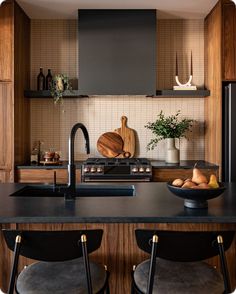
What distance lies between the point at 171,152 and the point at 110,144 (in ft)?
2.52

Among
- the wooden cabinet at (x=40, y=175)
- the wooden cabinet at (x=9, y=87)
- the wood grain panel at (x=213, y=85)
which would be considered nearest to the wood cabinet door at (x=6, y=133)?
the wooden cabinet at (x=9, y=87)

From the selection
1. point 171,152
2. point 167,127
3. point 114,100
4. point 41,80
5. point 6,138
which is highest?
point 41,80

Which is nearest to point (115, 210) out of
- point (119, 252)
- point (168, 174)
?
point (119, 252)

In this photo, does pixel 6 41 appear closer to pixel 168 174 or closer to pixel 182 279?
pixel 168 174

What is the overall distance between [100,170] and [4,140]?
1068mm

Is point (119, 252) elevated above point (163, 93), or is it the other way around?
point (163, 93)

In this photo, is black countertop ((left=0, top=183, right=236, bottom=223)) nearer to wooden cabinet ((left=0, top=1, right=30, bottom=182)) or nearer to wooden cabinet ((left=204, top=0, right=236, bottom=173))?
wooden cabinet ((left=0, top=1, right=30, bottom=182))

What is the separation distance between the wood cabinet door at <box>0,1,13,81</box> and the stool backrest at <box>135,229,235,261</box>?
288 cm

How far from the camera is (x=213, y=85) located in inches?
163

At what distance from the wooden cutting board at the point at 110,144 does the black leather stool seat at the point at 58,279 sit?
8.89 ft

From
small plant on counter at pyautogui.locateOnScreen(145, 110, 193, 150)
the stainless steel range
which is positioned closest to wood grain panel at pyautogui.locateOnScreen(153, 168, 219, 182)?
the stainless steel range

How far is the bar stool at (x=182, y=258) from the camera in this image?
1.50 metres

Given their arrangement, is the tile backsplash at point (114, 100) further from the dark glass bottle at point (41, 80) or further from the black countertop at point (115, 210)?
the black countertop at point (115, 210)

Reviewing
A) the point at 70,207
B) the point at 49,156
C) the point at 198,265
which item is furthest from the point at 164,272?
the point at 49,156
